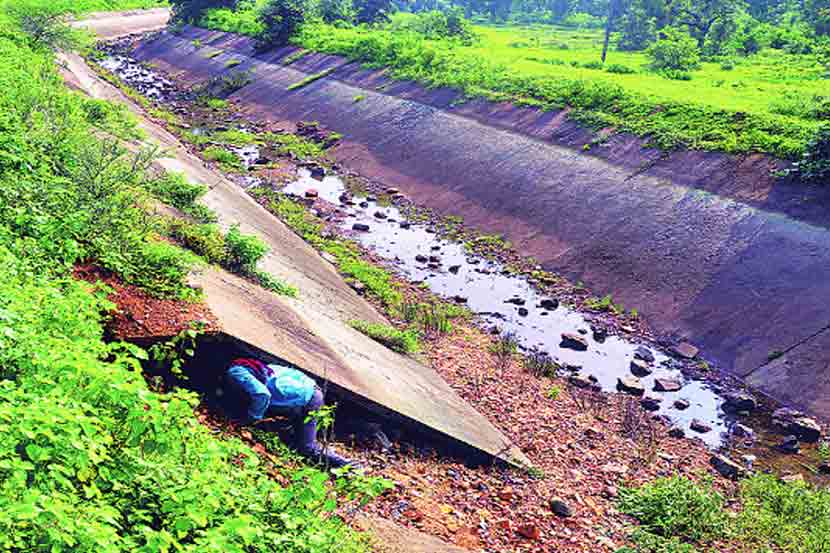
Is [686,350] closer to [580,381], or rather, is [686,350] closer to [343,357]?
[580,381]

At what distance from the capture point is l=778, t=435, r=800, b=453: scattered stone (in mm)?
12602

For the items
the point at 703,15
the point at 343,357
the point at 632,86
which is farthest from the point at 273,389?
the point at 703,15

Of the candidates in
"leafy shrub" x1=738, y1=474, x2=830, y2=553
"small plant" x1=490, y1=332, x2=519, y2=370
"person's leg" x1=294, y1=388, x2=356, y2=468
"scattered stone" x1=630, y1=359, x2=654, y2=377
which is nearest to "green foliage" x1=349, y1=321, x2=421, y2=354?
"small plant" x1=490, y1=332, x2=519, y2=370

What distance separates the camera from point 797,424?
13.1 meters

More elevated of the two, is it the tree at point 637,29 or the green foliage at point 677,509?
the tree at point 637,29

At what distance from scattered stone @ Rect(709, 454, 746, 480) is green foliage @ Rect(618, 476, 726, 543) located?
1.31 m

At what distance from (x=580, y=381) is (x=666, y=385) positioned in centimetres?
182

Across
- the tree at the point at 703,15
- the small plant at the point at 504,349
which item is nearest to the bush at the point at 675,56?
the tree at the point at 703,15

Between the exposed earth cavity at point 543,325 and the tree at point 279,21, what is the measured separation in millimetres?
21500

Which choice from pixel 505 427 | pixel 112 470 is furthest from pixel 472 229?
pixel 112 470

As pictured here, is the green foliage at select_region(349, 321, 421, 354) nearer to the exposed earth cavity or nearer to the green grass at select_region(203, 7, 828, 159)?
the exposed earth cavity

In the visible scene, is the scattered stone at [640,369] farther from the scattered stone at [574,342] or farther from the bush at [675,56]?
the bush at [675,56]

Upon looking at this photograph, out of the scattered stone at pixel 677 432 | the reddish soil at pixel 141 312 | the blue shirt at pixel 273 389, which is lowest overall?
the scattered stone at pixel 677 432

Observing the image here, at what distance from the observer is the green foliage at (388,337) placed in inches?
519
